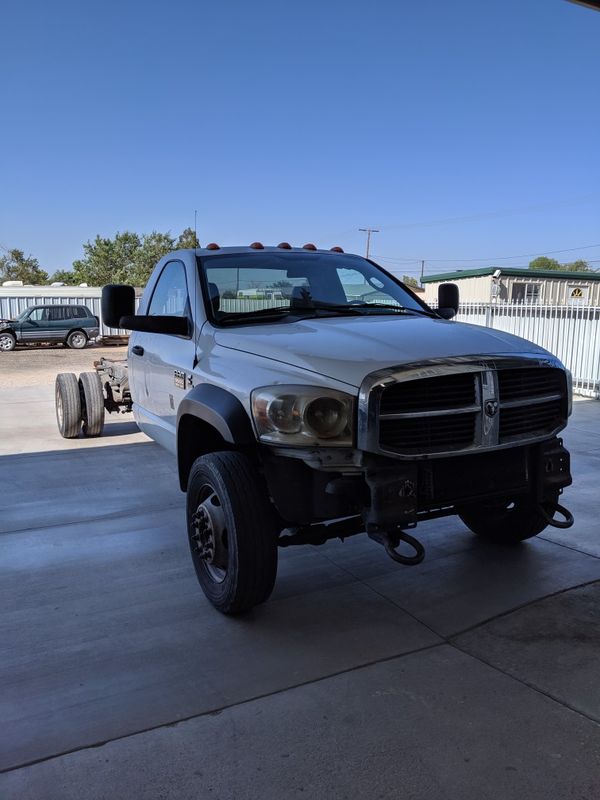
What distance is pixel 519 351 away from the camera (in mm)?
3426

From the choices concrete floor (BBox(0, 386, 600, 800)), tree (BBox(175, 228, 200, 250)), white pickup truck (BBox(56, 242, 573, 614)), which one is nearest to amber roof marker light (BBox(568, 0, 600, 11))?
white pickup truck (BBox(56, 242, 573, 614))

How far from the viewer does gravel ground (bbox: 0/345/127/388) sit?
15250 mm

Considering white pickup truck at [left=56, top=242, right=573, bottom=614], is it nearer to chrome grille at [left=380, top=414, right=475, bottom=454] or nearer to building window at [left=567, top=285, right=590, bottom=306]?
chrome grille at [left=380, top=414, right=475, bottom=454]

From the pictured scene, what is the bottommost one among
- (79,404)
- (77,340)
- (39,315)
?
(77,340)

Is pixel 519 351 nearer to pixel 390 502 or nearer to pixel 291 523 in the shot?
pixel 390 502

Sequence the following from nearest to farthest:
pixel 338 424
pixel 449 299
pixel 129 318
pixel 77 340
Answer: pixel 338 424 → pixel 129 318 → pixel 449 299 → pixel 77 340

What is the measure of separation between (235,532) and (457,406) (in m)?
1.23

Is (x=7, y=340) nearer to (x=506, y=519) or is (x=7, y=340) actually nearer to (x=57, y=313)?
(x=57, y=313)

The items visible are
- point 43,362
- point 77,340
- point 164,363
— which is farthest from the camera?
point 77,340

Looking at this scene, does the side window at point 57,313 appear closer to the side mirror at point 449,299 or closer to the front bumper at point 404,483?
the side mirror at point 449,299

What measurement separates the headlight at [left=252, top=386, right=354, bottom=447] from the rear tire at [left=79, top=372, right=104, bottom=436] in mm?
5531

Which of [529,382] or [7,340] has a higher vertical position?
[529,382]

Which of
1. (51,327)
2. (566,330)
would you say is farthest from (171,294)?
(51,327)

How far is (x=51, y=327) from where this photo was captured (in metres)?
24.3
